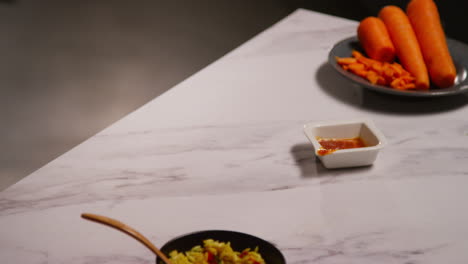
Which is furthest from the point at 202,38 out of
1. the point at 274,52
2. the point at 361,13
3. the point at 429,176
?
the point at 429,176

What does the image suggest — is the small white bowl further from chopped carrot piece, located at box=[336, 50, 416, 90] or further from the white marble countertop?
chopped carrot piece, located at box=[336, 50, 416, 90]

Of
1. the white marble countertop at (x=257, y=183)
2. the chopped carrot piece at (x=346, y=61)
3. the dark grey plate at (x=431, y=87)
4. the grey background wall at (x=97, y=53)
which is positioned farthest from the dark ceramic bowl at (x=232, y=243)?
the grey background wall at (x=97, y=53)

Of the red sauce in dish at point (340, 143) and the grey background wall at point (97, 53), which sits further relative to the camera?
the grey background wall at point (97, 53)

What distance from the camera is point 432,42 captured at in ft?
5.23

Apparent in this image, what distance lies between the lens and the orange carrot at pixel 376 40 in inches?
63.2

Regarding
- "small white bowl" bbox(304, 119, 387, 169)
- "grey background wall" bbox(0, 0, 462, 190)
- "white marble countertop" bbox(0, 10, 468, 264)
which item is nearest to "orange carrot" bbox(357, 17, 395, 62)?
"white marble countertop" bbox(0, 10, 468, 264)

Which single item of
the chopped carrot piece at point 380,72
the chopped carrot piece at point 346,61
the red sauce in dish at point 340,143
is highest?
the chopped carrot piece at point 346,61

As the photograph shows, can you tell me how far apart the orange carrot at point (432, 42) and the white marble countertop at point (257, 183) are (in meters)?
0.07

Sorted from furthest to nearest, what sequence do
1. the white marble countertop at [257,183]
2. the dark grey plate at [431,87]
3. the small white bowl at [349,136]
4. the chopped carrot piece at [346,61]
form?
the chopped carrot piece at [346,61] < the dark grey plate at [431,87] < the small white bowl at [349,136] < the white marble countertop at [257,183]

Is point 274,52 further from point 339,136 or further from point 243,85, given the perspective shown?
point 339,136

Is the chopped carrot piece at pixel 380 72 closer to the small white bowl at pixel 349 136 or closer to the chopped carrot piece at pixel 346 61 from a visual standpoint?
the chopped carrot piece at pixel 346 61

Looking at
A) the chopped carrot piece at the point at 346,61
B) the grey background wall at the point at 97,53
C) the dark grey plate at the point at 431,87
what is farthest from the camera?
the grey background wall at the point at 97,53

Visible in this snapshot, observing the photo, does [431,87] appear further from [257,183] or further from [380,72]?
[257,183]

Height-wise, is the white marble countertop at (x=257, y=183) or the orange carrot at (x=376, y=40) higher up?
the orange carrot at (x=376, y=40)
